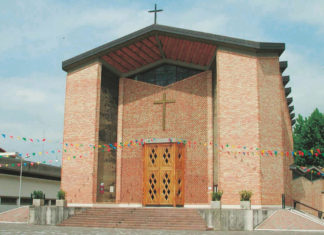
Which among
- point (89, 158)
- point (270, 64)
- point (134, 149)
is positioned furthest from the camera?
point (134, 149)

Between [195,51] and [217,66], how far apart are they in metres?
2.36

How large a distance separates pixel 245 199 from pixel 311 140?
1891cm

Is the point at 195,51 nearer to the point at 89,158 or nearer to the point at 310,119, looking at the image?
the point at 89,158

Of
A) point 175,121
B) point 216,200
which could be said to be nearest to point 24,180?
point 175,121

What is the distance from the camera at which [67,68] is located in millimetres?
23547

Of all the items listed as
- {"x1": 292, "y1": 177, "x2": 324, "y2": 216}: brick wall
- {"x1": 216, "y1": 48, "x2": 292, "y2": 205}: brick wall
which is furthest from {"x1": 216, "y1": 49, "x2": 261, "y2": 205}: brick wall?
{"x1": 292, "y1": 177, "x2": 324, "y2": 216}: brick wall

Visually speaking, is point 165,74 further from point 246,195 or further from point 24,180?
point 24,180

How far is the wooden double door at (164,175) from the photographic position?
21.9m

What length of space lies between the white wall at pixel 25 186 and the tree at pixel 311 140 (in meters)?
20.6

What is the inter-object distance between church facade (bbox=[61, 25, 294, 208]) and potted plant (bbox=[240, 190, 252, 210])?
51.9 inches

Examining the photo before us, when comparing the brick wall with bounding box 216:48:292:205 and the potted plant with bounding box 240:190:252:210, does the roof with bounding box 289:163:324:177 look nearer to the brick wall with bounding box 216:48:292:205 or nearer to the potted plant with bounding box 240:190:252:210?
the brick wall with bounding box 216:48:292:205

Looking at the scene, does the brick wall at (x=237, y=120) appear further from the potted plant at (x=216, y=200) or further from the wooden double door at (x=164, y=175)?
the wooden double door at (x=164, y=175)

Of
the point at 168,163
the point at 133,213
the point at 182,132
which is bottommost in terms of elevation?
the point at 133,213

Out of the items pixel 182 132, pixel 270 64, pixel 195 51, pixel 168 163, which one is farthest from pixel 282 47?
pixel 168 163
